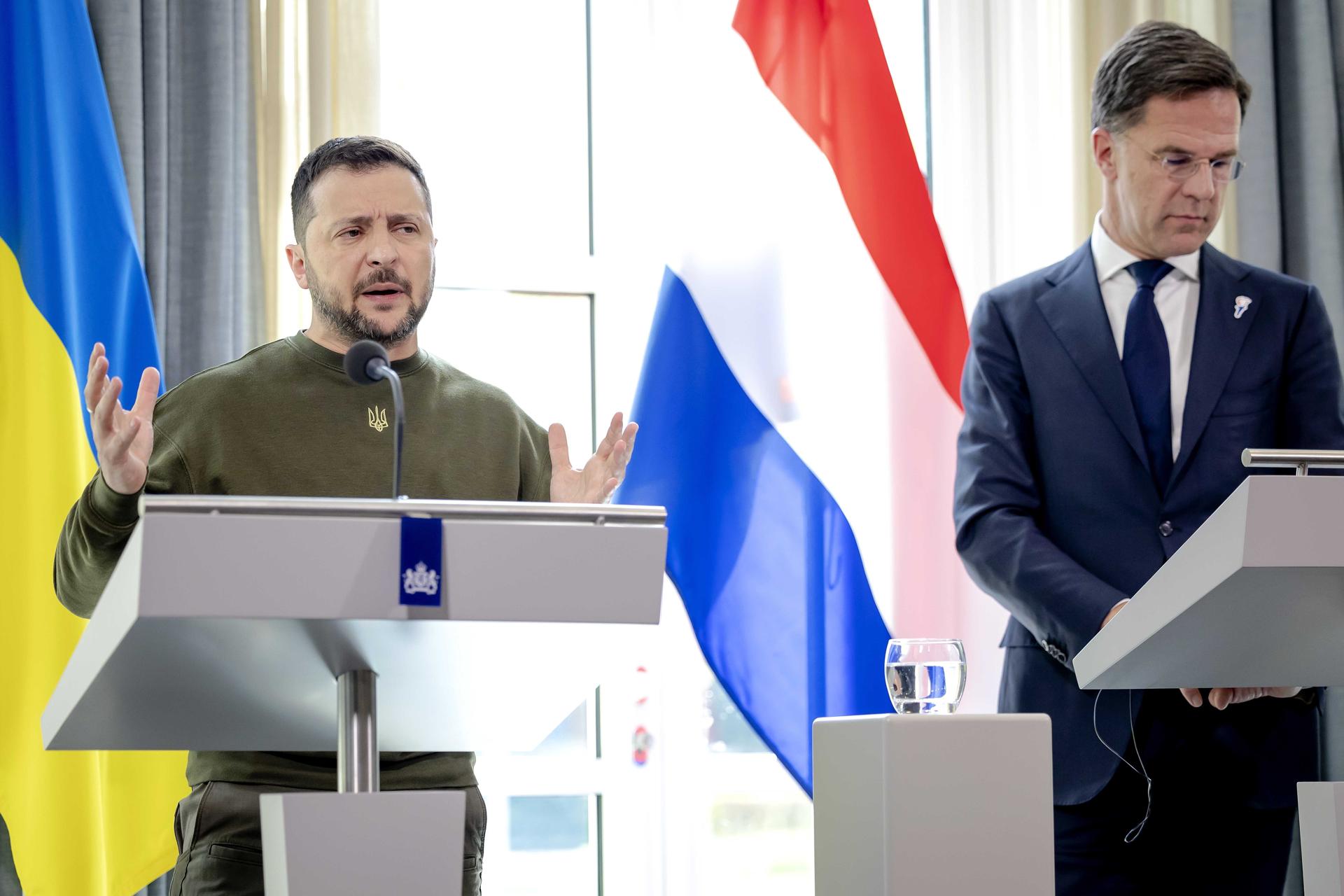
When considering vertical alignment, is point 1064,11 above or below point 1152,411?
above

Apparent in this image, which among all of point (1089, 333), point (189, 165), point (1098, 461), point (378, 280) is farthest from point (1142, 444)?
point (189, 165)

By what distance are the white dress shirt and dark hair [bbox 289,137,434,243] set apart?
110 cm

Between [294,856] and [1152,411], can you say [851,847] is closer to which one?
[294,856]

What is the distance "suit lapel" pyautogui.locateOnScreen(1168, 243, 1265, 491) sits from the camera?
2.17m

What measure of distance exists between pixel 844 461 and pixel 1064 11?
1.31 metres

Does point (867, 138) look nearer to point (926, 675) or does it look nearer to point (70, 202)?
point (70, 202)

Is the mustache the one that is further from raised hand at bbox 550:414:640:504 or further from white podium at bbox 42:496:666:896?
white podium at bbox 42:496:666:896

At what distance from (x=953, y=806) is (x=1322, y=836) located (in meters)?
0.35

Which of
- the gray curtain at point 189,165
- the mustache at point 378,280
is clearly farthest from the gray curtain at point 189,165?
the mustache at point 378,280

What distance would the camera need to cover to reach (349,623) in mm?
1066

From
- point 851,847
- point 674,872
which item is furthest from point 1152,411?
point 674,872

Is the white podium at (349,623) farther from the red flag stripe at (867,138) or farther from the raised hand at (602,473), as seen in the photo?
the red flag stripe at (867,138)

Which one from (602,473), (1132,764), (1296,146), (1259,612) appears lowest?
(1132,764)

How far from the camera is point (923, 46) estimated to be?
12.0 feet
